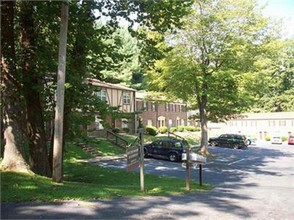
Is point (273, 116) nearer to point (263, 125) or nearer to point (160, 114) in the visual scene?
point (263, 125)

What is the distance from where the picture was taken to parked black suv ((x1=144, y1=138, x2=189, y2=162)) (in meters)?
28.6

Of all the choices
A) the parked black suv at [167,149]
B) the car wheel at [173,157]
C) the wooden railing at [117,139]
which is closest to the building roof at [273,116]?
the wooden railing at [117,139]

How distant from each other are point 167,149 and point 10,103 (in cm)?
1889

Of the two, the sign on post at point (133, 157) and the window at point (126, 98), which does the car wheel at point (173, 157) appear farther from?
the window at point (126, 98)

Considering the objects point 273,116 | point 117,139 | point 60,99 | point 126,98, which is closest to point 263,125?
point 273,116

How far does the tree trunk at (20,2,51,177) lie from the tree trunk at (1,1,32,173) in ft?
2.34

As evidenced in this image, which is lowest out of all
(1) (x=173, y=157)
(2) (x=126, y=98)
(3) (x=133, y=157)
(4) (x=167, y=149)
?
(1) (x=173, y=157)

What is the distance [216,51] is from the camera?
99.1 feet

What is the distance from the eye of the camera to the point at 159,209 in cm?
868

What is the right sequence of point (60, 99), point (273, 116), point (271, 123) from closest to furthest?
1. point (60, 99)
2. point (273, 116)
3. point (271, 123)

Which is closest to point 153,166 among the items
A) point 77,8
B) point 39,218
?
point 77,8

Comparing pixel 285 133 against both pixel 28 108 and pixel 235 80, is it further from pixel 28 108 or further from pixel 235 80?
pixel 28 108

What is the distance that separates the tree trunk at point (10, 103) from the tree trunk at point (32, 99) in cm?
71

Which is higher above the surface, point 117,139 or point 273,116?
point 273,116
